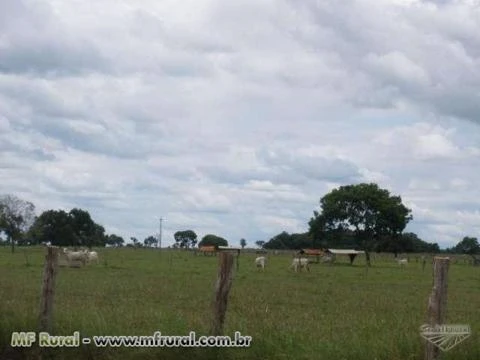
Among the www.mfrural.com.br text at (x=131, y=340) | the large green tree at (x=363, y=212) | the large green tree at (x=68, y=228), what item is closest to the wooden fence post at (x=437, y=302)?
the www.mfrural.com.br text at (x=131, y=340)

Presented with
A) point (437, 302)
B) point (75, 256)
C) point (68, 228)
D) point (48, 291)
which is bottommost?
point (48, 291)

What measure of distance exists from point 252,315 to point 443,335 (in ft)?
24.9

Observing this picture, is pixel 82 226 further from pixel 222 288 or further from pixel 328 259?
pixel 222 288

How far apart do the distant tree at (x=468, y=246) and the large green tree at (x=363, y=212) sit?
193 feet

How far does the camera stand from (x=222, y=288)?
11312mm

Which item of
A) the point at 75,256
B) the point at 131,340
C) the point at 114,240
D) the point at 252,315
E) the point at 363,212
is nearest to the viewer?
the point at 131,340

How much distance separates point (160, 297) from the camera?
23.4 meters

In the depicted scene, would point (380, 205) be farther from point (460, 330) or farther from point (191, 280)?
point (460, 330)

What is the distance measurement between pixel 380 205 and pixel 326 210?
6201mm

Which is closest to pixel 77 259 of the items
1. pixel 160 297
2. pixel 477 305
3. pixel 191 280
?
pixel 191 280

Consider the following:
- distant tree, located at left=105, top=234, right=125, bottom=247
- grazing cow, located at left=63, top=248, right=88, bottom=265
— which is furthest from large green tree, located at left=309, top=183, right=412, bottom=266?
distant tree, located at left=105, top=234, right=125, bottom=247

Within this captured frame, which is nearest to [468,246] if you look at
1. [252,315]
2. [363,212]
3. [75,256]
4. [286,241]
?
[286,241]

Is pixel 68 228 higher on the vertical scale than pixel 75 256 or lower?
higher

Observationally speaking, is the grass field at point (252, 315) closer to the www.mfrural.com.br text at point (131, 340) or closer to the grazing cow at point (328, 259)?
the www.mfrural.com.br text at point (131, 340)
